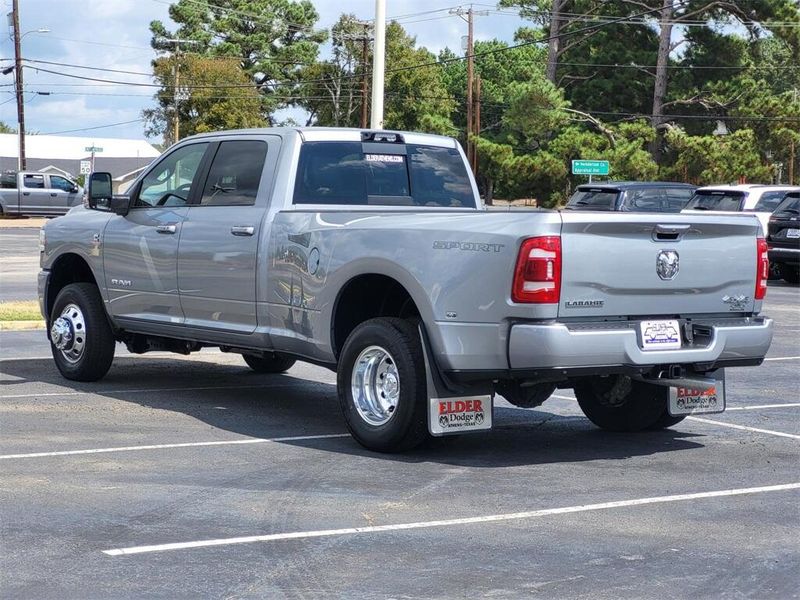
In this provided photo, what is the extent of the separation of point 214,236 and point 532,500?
11.9ft

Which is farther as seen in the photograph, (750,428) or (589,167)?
(589,167)

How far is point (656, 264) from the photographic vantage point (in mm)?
7699

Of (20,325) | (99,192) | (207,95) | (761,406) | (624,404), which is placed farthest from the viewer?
(207,95)

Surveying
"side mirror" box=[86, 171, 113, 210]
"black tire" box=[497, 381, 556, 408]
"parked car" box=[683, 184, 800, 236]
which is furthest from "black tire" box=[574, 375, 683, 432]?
"parked car" box=[683, 184, 800, 236]

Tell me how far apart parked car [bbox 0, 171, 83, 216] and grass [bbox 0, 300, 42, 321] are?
35.2m

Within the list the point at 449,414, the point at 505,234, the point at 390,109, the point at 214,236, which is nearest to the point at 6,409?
the point at 214,236

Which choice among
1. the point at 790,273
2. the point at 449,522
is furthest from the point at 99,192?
the point at 790,273

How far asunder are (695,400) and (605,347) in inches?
63.0

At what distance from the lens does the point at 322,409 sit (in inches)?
396

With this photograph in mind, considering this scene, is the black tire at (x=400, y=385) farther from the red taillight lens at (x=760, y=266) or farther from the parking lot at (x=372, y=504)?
the red taillight lens at (x=760, y=266)

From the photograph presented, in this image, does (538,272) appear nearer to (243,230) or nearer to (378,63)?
(243,230)

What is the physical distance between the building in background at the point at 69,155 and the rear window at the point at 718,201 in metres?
76.5

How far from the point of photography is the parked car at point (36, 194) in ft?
169

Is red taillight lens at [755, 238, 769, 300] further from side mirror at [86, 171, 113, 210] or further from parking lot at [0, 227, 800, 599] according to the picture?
side mirror at [86, 171, 113, 210]
